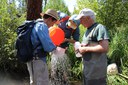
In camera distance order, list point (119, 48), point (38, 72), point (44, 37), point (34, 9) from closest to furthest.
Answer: point (44, 37) → point (38, 72) → point (34, 9) → point (119, 48)

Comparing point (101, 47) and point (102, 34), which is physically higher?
point (102, 34)

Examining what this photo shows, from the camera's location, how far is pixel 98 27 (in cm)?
457

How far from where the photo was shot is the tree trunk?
991 cm

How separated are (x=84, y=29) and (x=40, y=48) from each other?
690 centimetres

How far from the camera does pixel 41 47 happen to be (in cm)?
514

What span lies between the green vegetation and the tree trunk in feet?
6.30

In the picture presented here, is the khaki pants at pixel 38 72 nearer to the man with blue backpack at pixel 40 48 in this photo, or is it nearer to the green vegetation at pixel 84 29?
the man with blue backpack at pixel 40 48

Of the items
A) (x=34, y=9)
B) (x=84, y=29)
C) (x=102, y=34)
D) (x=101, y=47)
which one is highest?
(x=34, y=9)

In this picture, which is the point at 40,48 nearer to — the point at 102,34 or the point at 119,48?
the point at 102,34

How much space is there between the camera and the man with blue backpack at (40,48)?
5.09 metres

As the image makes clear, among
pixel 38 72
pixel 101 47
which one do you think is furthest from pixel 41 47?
pixel 101 47

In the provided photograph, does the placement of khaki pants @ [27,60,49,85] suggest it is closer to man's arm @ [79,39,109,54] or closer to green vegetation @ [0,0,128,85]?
man's arm @ [79,39,109,54]

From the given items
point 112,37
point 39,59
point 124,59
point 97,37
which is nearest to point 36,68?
point 39,59

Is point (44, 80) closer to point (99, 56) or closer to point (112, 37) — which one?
point (99, 56)
